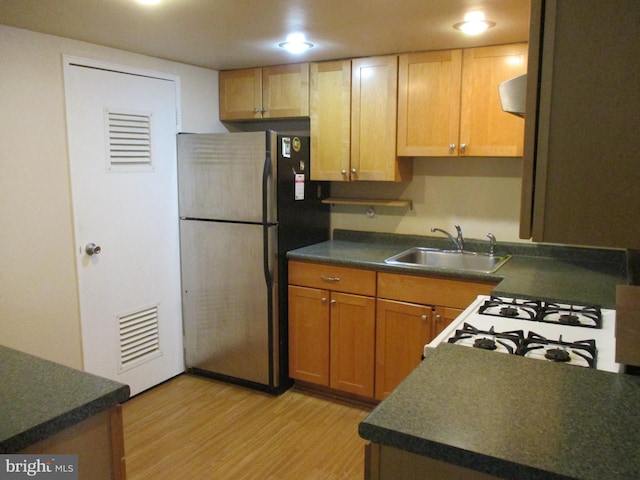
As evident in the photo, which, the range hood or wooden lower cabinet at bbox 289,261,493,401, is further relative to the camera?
wooden lower cabinet at bbox 289,261,493,401

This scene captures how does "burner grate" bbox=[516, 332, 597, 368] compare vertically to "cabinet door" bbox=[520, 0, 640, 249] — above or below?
below

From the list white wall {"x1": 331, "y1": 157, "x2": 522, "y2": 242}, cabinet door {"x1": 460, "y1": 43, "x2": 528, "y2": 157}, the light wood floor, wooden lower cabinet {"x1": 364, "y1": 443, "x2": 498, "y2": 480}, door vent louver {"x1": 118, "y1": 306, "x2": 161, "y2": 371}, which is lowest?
the light wood floor

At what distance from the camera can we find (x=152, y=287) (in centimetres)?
339

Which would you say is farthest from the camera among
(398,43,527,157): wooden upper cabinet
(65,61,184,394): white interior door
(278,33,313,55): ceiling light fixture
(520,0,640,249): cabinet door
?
(65,61,184,394): white interior door

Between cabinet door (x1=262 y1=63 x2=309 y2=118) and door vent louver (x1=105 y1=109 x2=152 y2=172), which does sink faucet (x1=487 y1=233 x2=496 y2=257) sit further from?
door vent louver (x1=105 y1=109 x2=152 y2=172)

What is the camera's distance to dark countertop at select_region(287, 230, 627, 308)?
2.32 metres

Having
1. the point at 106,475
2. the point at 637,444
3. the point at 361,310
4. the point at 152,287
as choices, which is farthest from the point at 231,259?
the point at 637,444

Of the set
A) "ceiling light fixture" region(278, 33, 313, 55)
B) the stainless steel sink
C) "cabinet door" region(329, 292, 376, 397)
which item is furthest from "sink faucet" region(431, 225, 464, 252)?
"ceiling light fixture" region(278, 33, 313, 55)

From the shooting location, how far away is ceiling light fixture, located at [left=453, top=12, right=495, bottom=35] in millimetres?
2312

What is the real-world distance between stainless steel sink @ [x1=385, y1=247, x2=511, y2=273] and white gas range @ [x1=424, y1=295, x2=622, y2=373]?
3.11 feet

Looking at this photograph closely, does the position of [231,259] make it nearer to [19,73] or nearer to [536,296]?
[19,73]

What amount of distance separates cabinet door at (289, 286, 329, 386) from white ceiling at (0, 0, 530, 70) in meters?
1.46

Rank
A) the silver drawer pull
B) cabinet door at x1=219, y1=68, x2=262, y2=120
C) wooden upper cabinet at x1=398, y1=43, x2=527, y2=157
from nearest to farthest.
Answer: wooden upper cabinet at x1=398, y1=43, x2=527, y2=157 → the silver drawer pull → cabinet door at x1=219, y1=68, x2=262, y2=120

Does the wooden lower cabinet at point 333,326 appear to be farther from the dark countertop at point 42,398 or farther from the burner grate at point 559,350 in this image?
the dark countertop at point 42,398
